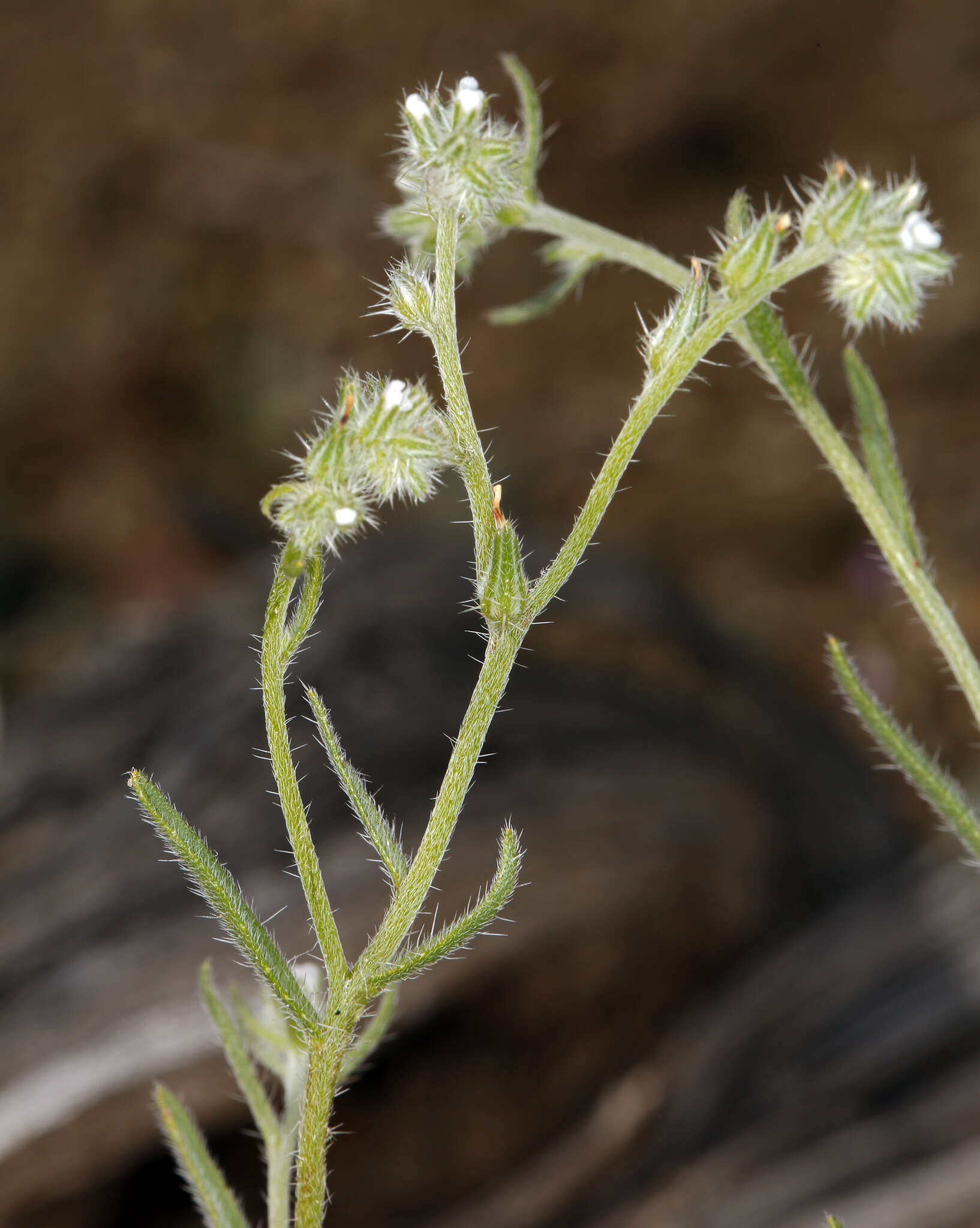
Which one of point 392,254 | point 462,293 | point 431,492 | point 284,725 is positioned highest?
point 392,254

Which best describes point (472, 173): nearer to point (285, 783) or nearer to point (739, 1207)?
point (285, 783)

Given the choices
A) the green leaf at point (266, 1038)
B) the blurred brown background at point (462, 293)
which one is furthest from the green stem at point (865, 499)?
the blurred brown background at point (462, 293)

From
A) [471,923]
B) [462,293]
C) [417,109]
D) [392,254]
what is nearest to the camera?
[471,923]

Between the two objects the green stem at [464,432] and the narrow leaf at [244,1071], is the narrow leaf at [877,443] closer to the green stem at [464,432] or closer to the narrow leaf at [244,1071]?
the green stem at [464,432]

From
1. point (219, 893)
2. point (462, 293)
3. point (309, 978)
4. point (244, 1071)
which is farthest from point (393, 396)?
point (462, 293)

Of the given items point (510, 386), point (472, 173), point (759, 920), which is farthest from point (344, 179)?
point (472, 173)

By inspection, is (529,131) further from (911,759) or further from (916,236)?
(911,759)
